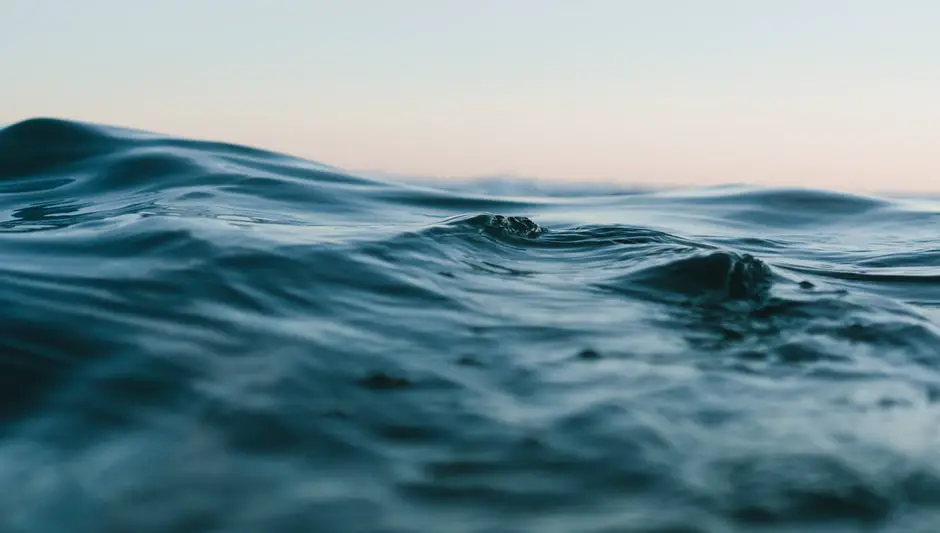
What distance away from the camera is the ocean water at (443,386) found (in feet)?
6.38

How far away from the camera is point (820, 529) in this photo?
73.2 inches

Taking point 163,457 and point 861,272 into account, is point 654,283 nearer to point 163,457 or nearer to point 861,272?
point 861,272

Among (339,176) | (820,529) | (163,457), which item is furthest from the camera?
(339,176)

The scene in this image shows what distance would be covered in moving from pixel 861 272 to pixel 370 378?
3.95 metres

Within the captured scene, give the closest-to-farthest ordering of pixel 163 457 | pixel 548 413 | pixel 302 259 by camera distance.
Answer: pixel 163 457
pixel 548 413
pixel 302 259

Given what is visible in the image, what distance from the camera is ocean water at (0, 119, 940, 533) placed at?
194 centimetres

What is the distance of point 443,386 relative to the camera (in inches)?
103

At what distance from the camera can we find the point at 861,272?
5344 millimetres

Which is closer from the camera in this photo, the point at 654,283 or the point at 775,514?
the point at 775,514

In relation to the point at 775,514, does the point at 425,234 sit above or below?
above

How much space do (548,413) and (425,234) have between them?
2.56 m

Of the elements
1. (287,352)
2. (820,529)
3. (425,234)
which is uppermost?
(425,234)

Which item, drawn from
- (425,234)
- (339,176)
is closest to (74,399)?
(425,234)

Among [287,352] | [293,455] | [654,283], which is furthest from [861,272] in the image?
[293,455]
